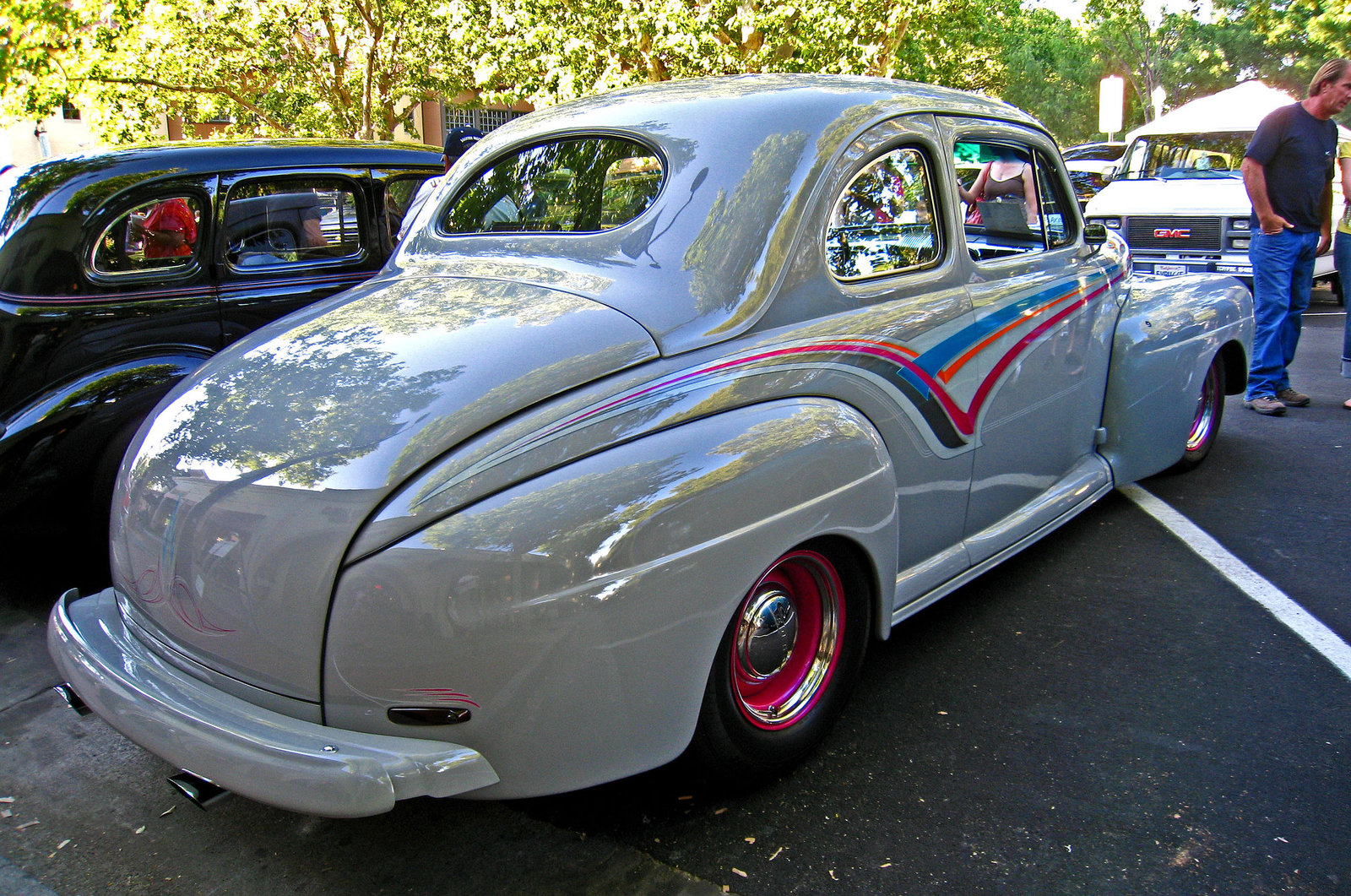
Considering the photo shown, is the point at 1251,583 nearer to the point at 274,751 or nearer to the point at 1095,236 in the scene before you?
the point at 1095,236

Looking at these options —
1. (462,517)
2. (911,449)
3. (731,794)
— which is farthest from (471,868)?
(911,449)

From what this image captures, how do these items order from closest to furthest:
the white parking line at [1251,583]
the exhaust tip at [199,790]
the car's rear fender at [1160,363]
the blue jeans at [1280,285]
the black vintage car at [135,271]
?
the exhaust tip at [199,790] → the white parking line at [1251,583] → the black vintage car at [135,271] → the car's rear fender at [1160,363] → the blue jeans at [1280,285]

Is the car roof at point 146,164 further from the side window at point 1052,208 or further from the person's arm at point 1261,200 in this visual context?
the person's arm at point 1261,200

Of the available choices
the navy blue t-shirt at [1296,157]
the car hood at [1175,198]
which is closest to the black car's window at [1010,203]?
the navy blue t-shirt at [1296,157]

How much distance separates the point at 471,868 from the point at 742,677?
0.77 m

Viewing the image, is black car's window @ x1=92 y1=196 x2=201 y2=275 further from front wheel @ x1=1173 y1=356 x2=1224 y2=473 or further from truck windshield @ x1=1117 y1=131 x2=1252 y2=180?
truck windshield @ x1=1117 y1=131 x2=1252 y2=180

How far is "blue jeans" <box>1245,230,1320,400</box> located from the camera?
595 centimetres

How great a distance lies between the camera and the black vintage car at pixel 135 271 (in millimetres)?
3820

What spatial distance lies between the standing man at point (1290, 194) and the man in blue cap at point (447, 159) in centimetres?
444

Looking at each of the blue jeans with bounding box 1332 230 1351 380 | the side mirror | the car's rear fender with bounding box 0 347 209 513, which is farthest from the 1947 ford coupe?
the blue jeans with bounding box 1332 230 1351 380

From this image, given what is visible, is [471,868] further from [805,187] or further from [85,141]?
[85,141]

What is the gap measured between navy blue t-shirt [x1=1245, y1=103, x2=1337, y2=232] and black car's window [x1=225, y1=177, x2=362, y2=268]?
5022 mm

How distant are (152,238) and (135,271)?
0.65 ft

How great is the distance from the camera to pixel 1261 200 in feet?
19.2
